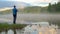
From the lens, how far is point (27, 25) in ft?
6.44

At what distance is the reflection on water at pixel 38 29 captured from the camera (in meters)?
1.94

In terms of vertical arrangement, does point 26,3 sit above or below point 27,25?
above

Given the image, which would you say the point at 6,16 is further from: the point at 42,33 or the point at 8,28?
the point at 42,33

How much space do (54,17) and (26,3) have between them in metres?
0.32

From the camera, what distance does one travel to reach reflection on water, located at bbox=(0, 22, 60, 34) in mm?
1937

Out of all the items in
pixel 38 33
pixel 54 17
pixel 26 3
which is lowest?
pixel 38 33

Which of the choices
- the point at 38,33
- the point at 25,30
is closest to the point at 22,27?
the point at 25,30

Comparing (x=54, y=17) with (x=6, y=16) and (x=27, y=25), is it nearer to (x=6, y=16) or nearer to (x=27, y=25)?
(x=27, y=25)

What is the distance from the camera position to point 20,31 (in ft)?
6.34

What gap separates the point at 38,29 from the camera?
6.38 ft

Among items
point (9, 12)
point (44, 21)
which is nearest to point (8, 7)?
point (9, 12)

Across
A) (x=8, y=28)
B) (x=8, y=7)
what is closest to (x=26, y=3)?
(x=8, y=7)

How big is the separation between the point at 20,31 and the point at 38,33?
0.18 meters

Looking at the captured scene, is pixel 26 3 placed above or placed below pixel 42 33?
above
